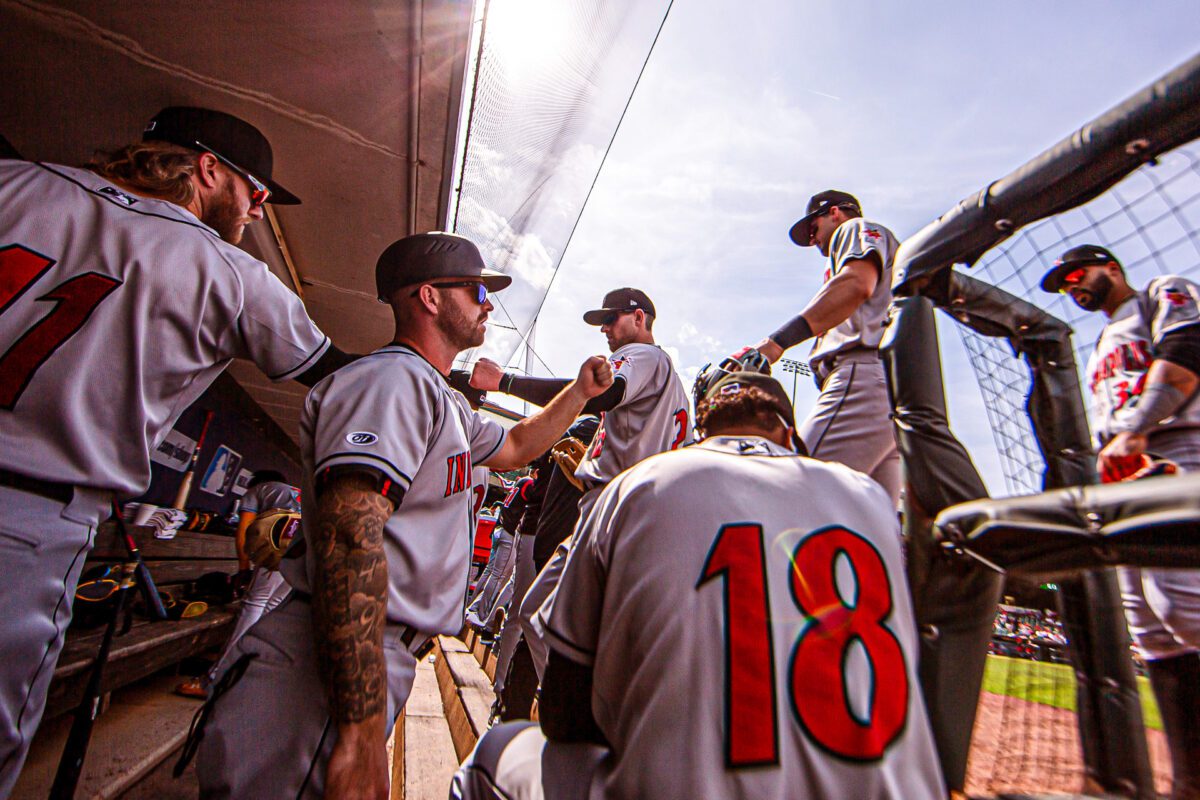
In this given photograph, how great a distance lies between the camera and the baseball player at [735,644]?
0.87 meters

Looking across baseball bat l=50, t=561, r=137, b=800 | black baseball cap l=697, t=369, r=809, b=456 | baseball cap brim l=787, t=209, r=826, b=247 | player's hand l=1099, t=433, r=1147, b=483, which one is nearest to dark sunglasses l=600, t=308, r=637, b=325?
baseball cap brim l=787, t=209, r=826, b=247

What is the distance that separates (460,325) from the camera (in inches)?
68.6

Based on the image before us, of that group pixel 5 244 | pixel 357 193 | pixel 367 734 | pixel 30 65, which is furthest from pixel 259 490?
pixel 367 734

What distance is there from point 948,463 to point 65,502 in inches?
82.1

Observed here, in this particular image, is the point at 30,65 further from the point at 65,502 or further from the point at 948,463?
the point at 948,463

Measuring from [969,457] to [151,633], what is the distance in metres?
3.60

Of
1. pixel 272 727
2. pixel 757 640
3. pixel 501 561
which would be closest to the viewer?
pixel 757 640

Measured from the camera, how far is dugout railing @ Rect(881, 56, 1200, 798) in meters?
1.25

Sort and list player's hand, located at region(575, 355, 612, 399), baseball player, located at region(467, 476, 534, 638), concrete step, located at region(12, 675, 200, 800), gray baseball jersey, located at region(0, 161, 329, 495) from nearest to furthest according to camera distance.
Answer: gray baseball jersey, located at region(0, 161, 329, 495)
concrete step, located at region(12, 675, 200, 800)
player's hand, located at region(575, 355, 612, 399)
baseball player, located at region(467, 476, 534, 638)

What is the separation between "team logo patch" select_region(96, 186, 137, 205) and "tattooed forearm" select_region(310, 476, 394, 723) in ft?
3.05

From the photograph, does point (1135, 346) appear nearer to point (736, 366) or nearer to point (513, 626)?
point (736, 366)

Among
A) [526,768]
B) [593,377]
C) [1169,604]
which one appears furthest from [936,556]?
[1169,604]

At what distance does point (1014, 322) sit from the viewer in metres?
1.76

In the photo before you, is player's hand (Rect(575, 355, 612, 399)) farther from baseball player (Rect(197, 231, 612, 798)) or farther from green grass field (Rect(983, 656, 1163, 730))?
green grass field (Rect(983, 656, 1163, 730))
